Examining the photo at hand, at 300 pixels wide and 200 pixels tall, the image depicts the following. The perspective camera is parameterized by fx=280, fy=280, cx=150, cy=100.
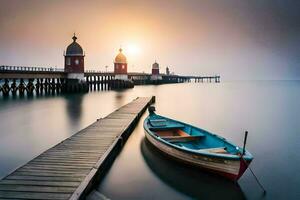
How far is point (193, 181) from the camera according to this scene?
10.2m

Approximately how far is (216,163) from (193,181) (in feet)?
3.88

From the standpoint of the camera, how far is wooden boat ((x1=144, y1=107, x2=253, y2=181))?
9133mm

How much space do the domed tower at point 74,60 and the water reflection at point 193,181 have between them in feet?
148

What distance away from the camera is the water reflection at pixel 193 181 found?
931cm

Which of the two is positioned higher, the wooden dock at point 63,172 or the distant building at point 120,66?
the distant building at point 120,66

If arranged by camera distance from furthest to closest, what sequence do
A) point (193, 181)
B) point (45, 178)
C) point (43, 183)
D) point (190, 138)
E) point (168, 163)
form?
point (190, 138), point (168, 163), point (193, 181), point (45, 178), point (43, 183)

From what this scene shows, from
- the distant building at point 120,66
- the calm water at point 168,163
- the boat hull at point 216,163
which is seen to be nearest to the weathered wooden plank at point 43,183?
the calm water at point 168,163

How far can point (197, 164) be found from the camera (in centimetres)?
1055

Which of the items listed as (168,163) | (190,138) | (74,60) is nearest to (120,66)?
(74,60)

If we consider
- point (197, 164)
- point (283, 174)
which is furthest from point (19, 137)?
point (283, 174)

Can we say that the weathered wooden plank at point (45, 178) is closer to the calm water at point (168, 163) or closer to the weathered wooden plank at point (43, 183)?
the weathered wooden plank at point (43, 183)

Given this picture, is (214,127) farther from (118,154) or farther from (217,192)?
(217,192)

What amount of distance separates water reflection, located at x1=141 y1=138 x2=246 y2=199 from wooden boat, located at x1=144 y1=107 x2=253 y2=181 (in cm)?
34

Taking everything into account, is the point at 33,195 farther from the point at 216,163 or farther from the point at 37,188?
the point at 216,163
